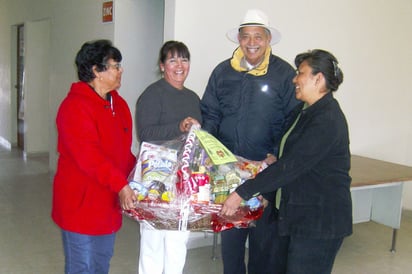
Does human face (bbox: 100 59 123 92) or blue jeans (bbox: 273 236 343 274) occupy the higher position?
human face (bbox: 100 59 123 92)

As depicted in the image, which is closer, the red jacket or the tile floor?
the red jacket

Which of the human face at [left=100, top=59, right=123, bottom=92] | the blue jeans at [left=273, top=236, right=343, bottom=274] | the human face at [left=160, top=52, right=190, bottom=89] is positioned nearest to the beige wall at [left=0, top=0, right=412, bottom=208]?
the human face at [left=160, top=52, right=190, bottom=89]

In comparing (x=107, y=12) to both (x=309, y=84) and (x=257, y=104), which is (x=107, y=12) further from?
(x=309, y=84)

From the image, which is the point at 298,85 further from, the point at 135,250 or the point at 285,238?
the point at 135,250

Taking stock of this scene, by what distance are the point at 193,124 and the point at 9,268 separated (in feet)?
5.76

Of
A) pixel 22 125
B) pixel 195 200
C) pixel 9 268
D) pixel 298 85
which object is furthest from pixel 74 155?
pixel 22 125

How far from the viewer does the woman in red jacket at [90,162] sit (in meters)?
1.73

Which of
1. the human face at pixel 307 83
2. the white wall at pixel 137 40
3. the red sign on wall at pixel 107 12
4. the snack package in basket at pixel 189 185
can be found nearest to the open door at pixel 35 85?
the red sign on wall at pixel 107 12

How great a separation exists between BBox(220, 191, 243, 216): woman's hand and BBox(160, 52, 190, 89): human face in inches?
28.5

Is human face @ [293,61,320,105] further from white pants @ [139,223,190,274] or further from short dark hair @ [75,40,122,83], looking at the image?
white pants @ [139,223,190,274]

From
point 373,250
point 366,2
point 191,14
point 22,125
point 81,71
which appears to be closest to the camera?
point 81,71

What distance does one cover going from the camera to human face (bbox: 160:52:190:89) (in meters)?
2.17

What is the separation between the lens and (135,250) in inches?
126

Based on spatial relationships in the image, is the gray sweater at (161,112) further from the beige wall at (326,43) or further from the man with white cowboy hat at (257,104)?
the beige wall at (326,43)
